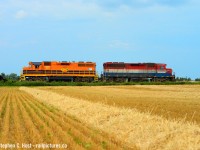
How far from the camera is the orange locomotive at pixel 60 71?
66438mm

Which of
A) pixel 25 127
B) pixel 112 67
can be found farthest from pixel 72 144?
pixel 112 67

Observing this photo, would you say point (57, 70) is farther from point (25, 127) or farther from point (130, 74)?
point (25, 127)

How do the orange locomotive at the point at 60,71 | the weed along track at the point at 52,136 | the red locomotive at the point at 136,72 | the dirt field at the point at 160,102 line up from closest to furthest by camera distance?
the weed along track at the point at 52,136 → the dirt field at the point at 160,102 → the red locomotive at the point at 136,72 → the orange locomotive at the point at 60,71

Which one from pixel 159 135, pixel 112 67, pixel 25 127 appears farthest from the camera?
pixel 112 67

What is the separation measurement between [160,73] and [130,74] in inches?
206

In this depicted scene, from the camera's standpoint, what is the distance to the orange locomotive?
66.4m

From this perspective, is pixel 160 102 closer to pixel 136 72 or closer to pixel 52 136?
pixel 52 136

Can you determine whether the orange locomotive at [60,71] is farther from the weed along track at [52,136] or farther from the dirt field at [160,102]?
the weed along track at [52,136]

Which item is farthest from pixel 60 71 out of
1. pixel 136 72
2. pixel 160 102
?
pixel 160 102

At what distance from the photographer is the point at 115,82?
67.2 meters

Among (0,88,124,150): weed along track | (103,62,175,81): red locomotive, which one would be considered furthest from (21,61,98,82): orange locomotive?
(0,88,124,150): weed along track

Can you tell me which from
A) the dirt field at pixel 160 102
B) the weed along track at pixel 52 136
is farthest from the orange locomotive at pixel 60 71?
the weed along track at pixel 52 136

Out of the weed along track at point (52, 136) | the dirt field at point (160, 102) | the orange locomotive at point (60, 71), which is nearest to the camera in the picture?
the weed along track at point (52, 136)

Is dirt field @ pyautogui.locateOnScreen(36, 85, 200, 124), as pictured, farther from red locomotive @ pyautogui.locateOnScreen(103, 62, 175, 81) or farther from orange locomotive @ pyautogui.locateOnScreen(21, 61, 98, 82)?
orange locomotive @ pyautogui.locateOnScreen(21, 61, 98, 82)
